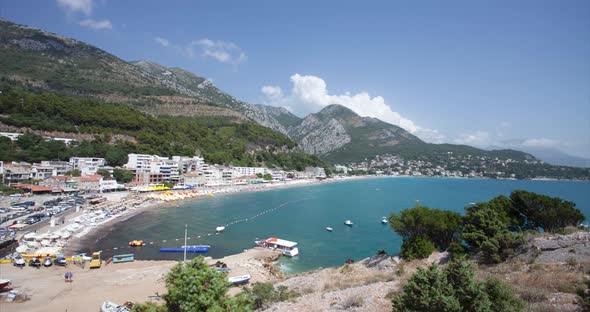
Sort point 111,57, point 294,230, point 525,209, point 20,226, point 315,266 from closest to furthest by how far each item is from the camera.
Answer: point 525,209 < point 315,266 < point 20,226 < point 294,230 < point 111,57

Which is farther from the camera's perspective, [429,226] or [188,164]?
[188,164]

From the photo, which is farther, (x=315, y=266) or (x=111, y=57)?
(x=111, y=57)

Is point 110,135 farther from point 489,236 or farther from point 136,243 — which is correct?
point 489,236

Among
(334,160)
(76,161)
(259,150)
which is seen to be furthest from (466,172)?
(76,161)

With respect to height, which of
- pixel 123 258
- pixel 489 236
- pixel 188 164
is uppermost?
pixel 188 164

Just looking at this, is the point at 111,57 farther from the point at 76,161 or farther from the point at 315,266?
the point at 315,266

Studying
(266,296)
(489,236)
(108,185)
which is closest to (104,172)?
(108,185)

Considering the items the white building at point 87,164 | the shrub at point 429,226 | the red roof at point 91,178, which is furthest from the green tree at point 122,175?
the shrub at point 429,226
